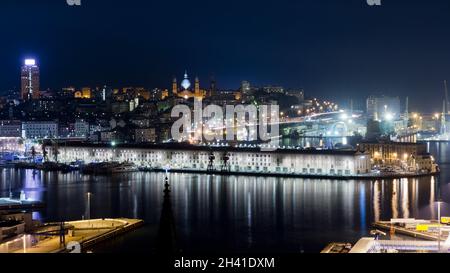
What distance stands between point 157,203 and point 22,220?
6.82ft

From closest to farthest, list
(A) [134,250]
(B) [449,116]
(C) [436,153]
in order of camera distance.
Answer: (A) [134,250], (C) [436,153], (B) [449,116]

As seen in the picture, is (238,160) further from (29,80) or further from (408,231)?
(29,80)

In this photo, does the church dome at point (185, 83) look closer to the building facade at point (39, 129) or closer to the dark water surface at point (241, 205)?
the building facade at point (39, 129)

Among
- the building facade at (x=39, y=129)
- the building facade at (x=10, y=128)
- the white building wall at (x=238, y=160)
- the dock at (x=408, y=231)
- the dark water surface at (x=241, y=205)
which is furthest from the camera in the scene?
the building facade at (x=39, y=129)

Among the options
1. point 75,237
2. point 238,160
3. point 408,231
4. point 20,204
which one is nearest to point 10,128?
point 238,160

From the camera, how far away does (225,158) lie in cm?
1095

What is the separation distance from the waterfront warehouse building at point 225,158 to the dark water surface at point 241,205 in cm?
75

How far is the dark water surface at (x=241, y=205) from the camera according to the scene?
5.01 metres

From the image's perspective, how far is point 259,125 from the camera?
18.8 metres

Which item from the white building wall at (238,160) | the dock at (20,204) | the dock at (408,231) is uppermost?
the white building wall at (238,160)

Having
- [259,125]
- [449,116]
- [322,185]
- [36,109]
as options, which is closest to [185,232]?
[322,185]

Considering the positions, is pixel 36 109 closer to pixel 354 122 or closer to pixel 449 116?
pixel 354 122

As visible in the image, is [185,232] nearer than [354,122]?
Yes

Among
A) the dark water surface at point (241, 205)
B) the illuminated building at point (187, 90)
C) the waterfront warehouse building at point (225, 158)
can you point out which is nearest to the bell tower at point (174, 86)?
the illuminated building at point (187, 90)
